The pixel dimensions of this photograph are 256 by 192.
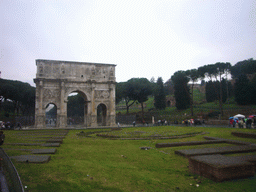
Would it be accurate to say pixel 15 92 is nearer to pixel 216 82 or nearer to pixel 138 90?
pixel 138 90

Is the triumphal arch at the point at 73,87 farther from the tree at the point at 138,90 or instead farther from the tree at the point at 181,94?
the tree at the point at 181,94

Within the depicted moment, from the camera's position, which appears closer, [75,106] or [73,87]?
[73,87]

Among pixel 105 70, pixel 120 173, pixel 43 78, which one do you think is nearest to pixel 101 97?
pixel 105 70

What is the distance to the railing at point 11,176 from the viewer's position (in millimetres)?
3031

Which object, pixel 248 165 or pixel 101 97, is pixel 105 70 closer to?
pixel 101 97

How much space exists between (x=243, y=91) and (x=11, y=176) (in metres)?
55.5

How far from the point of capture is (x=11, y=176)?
3.63 m

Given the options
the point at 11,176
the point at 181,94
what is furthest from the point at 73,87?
the point at 181,94

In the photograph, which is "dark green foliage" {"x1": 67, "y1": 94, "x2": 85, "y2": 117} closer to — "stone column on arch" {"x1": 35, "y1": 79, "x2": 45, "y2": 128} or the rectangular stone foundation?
"stone column on arch" {"x1": 35, "y1": 79, "x2": 45, "y2": 128}

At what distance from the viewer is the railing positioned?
3031mm

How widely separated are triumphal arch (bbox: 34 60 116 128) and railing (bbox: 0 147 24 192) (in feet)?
89.1

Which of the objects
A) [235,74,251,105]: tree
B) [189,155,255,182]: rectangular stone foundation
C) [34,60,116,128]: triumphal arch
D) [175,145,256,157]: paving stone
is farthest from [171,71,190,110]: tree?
[189,155,255,182]: rectangular stone foundation

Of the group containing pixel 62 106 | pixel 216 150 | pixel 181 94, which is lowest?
pixel 216 150

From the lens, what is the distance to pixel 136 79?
175 feet
